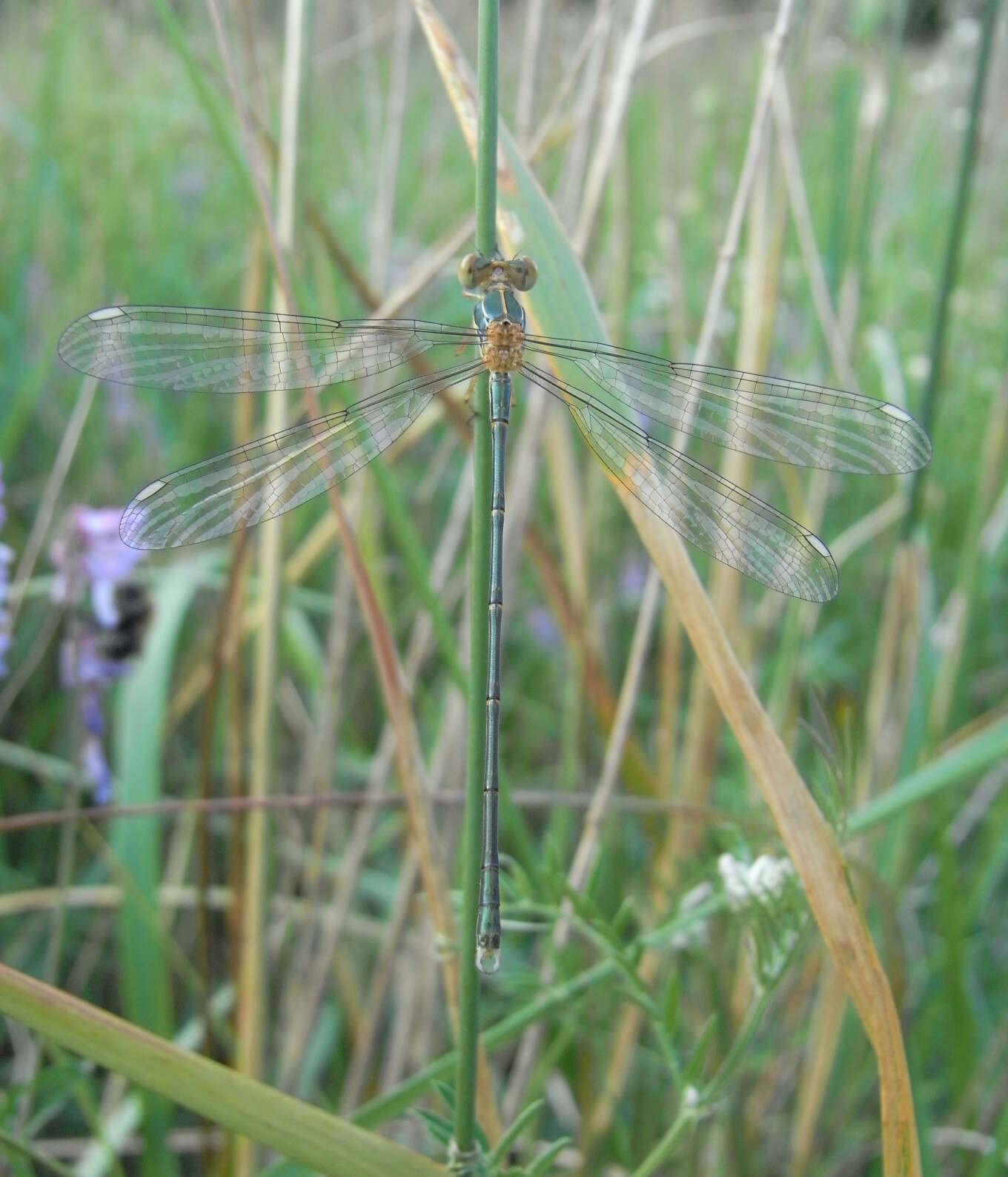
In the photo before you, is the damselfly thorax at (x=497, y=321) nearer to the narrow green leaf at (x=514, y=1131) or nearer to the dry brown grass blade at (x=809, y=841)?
the dry brown grass blade at (x=809, y=841)

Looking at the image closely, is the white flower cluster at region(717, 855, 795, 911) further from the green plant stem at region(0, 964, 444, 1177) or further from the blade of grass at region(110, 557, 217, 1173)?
Result: the blade of grass at region(110, 557, 217, 1173)

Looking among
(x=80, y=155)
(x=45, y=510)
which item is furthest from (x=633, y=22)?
(x=80, y=155)

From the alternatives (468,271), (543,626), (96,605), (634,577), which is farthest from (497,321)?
(634,577)

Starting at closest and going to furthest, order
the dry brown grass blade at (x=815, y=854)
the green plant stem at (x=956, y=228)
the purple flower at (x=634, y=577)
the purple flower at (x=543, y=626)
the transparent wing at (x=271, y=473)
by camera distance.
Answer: the dry brown grass blade at (x=815, y=854), the transparent wing at (x=271, y=473), the green plant stem at (x=956, y=228), the purple flower at (x=543, y=626), the purple flower at (x=634, y=577)

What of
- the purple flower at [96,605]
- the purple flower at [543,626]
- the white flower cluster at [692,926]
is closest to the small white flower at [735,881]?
the white flower cluster at [692,926]

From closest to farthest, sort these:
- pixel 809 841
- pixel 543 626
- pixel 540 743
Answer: pixel 809 841 → pixel 540 743 → pixel 543 626

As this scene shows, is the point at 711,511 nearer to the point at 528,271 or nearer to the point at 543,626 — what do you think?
the point at 528,271
